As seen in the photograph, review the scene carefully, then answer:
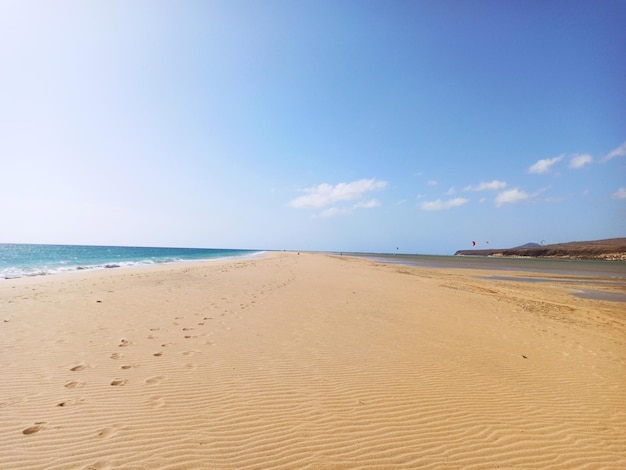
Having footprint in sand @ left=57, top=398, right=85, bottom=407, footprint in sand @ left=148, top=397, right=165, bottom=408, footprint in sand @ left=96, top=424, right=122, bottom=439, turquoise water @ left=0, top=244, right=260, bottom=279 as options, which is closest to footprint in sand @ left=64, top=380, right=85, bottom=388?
footprint in sand @ left=57, top=398, right=85, bottom=407

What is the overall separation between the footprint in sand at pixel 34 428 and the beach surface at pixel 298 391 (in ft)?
0.06

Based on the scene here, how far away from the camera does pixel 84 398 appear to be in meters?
4.08

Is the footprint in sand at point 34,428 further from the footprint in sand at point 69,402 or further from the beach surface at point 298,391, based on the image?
the footprint in sand at point 69,402

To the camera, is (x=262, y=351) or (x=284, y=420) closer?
(x=284, y=420)

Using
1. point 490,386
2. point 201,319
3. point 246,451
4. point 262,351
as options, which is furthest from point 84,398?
point 490,386

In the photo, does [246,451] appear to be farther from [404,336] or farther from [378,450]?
[404,336]

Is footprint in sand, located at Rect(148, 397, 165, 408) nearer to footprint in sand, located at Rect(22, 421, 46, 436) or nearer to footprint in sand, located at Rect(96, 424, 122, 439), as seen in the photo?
footprint in sand, located at Rect(96, 424, 122, 439)

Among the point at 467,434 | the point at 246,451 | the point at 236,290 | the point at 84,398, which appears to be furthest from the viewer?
the point at 236,290

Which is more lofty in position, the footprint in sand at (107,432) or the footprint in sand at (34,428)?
the footprint in sand at (34,428)

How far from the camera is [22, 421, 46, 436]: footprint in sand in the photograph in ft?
11.0

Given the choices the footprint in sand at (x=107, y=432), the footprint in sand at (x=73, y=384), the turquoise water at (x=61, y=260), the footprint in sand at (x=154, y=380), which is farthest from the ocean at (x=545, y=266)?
the footprint in sand at (x=73, y=384)

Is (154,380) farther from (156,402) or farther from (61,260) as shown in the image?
(61,260)

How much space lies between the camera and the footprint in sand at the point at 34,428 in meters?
3.34

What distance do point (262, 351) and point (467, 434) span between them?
386cm
